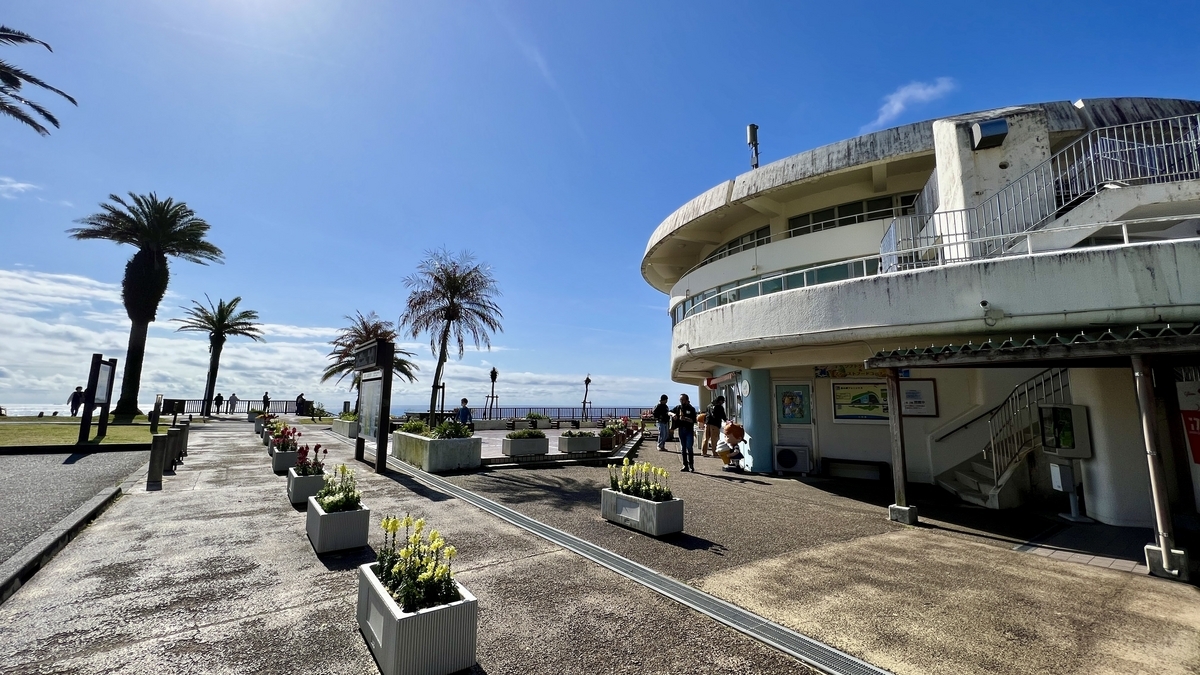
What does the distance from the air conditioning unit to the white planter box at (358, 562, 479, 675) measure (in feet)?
40.3

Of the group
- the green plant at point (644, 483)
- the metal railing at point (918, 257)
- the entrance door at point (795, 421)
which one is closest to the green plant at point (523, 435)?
the metal railing at point (918, 257)

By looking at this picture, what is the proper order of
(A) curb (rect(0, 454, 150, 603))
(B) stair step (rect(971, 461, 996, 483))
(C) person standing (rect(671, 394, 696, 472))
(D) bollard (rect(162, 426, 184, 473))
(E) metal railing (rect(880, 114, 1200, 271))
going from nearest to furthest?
(A) curb (rect(0, 454, 150, 603)), (E) metal railing (rect(880, 114, 1200, 271)), (B) stair step (rect(971, 461, 996, 483)), (D) bollard (rect(162, 426, 184, 473)), (C) person standing (rect(671, 394, 696, 472))

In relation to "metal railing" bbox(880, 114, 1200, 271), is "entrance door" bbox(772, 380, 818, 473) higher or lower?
lower

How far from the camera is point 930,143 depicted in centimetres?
1284

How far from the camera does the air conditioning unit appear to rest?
45.3 ft

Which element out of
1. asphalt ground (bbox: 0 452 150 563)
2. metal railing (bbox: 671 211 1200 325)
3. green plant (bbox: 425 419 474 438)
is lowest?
asphalt ground (bbox: 0 452 150 563)

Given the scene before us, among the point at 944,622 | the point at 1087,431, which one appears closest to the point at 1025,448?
the point at 1087,431

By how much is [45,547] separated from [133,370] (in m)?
31.2

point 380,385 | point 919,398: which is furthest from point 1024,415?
point 380,385

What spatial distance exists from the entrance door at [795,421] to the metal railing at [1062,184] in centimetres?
486

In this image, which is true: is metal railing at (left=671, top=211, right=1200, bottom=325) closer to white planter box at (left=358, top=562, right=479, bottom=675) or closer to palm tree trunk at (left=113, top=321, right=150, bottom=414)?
white planter box at (left=358, top=562, right=479, bottom=675)

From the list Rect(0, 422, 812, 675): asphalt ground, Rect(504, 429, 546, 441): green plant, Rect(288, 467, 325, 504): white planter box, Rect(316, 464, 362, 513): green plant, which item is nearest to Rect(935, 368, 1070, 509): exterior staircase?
Rect(0, 422, 812, 675): asphalt ground

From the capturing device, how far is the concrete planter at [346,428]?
22078 millimetres

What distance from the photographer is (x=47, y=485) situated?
9617 mm
